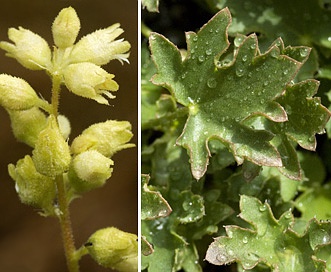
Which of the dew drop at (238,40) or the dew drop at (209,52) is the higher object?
the dew drop at (209,52)

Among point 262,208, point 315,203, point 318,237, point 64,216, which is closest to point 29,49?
point 64,216

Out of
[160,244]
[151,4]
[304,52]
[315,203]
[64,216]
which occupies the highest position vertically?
[151,4]

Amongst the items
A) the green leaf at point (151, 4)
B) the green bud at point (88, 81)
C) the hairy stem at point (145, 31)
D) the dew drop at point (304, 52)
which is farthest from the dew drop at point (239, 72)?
the hairy stem at point (145, 31)

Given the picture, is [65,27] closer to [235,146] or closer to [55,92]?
[55,92]

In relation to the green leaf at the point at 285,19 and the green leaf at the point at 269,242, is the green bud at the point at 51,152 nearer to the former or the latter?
the green leaf at the point at 269,242

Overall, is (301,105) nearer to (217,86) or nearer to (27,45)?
(217,86)

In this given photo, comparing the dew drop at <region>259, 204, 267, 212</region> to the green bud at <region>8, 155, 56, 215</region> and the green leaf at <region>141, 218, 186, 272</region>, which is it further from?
the green bud at <region>8, 155, 56, 215</region>
